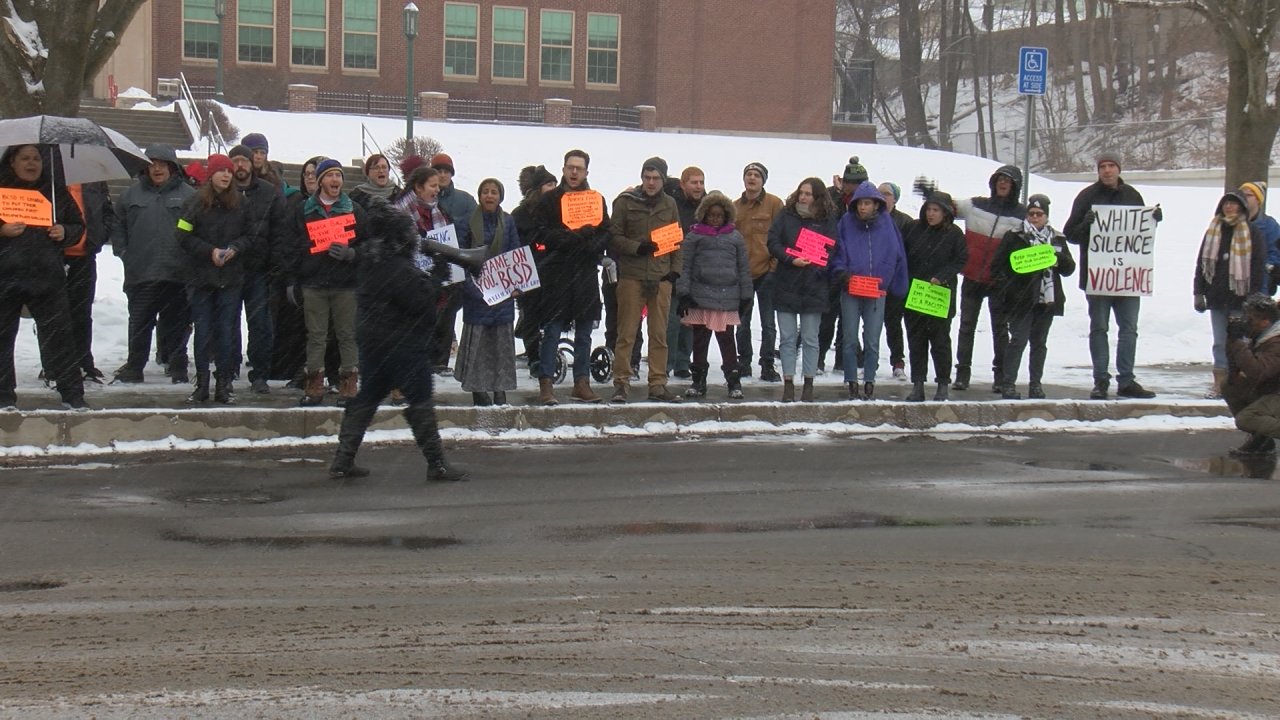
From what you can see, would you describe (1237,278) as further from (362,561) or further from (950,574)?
(362,561)

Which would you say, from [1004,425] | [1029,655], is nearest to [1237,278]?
[1004,425]

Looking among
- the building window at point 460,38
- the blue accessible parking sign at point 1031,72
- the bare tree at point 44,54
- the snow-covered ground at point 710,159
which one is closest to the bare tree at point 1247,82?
the snow-covered ground at point 710,159

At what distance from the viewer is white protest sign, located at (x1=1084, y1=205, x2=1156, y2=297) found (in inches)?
540

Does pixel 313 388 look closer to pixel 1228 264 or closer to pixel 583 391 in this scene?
pixel 583 391

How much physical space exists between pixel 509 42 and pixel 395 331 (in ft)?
138

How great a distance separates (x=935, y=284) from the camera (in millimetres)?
13250

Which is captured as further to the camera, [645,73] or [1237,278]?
[645,73]

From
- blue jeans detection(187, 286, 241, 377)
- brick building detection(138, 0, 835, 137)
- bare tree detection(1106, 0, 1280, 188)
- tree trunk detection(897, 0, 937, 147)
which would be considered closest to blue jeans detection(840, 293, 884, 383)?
blue jeans detection(187, 286, 241, 377)

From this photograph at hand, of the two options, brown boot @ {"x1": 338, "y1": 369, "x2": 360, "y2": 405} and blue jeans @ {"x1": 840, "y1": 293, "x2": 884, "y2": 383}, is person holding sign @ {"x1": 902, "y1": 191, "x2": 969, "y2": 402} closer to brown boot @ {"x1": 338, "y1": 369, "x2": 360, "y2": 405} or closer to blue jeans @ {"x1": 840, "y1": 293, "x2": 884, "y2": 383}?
blue jeans @ {"x1": 840, "y1": 293, "x2": 884, "y2": 383}

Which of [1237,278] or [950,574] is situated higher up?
[1237,278]

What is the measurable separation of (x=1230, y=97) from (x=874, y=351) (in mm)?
9583

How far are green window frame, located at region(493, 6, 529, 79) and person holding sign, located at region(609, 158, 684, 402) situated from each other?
38.2m

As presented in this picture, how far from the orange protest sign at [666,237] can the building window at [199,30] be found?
36866 millimetres

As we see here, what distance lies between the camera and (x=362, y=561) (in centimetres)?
726
